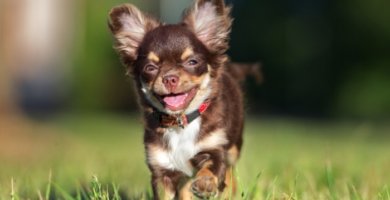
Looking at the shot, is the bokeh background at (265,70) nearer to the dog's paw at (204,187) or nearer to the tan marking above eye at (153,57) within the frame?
the tan marking above eye at (153,57)

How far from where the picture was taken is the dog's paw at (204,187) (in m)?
4.97

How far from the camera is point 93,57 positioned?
85.2ft

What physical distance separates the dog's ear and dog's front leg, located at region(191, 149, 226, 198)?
64cm

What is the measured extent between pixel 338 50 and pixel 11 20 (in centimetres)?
968

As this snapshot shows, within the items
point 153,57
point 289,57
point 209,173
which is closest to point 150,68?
point 153,57

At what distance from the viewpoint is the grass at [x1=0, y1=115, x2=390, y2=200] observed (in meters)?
5.57

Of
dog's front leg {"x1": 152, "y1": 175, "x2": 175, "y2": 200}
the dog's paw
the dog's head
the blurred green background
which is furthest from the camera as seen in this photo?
the blurred green background

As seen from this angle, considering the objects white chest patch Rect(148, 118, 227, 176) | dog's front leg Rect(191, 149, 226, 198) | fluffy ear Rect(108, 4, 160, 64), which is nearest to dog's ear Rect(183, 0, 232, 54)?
fluffy ear Rect(108, 4, 160, 64)

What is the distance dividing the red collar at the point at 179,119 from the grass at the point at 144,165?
447mm

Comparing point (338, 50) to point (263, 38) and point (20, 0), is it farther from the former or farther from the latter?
point (20, 0)

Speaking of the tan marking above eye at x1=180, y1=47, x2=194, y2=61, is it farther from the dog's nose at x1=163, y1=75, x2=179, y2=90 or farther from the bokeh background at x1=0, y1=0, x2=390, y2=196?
the bokeh background at x1=0, y1=0, x2=390, y2=196

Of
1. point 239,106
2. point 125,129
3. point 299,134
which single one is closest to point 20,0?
point 125,129

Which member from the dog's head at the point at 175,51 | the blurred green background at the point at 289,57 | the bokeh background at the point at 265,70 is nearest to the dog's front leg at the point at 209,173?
the dog's head at the point at 175,51

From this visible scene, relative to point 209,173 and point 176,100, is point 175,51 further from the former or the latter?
point 209,173
